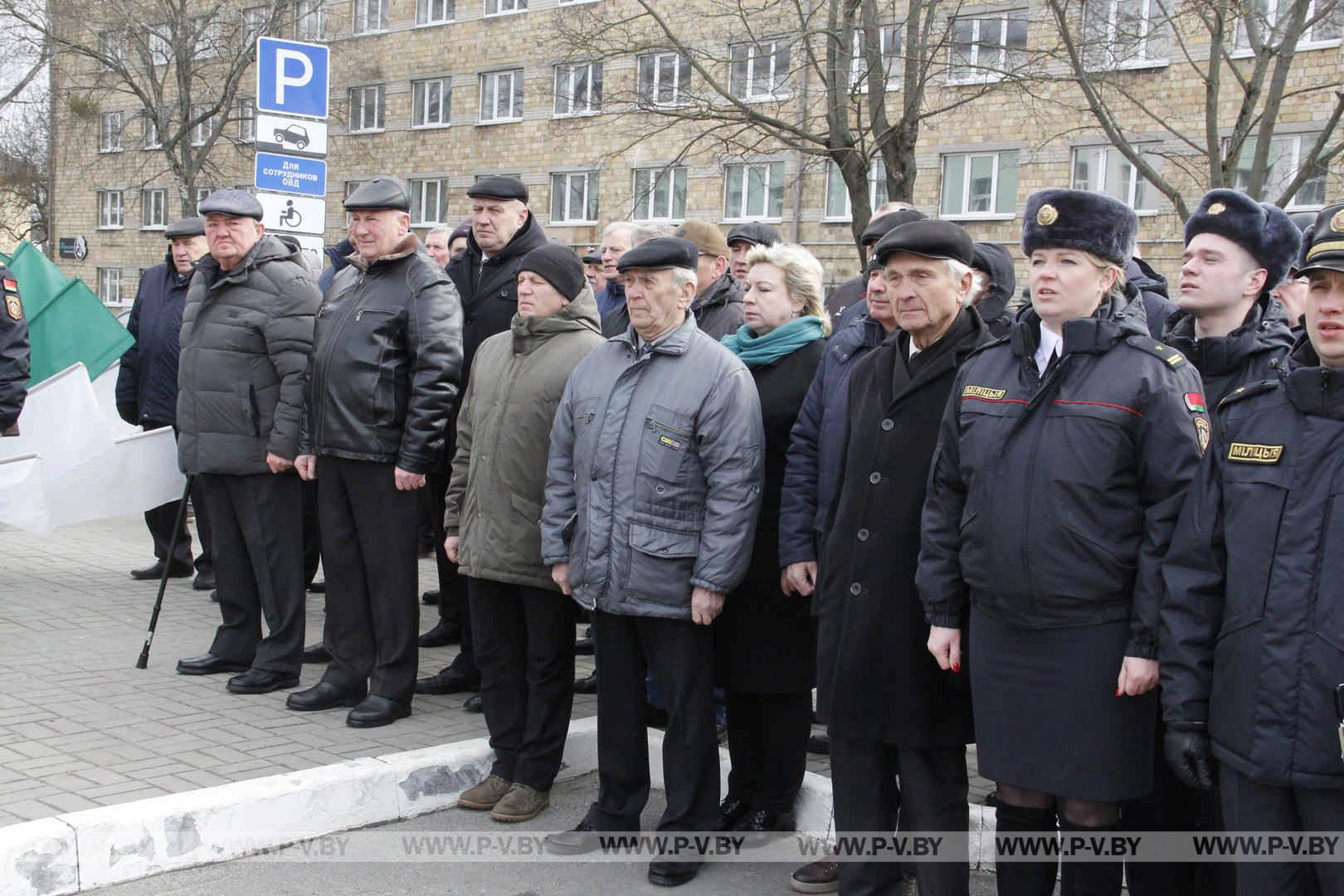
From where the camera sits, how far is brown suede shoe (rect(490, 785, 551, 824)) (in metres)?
4.98

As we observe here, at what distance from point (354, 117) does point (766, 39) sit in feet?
85.8

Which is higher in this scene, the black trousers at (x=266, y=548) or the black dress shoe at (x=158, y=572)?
the black trousers at (x=266, y=548)

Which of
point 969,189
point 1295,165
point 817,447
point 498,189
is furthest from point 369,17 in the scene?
point 817,447

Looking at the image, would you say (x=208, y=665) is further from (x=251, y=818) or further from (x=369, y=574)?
(x=251, y=818)

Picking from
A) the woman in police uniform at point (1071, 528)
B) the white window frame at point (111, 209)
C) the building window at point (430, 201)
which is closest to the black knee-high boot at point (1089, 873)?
the woman in police uniform at point (1071, 528)

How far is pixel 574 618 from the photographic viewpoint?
17.1ft

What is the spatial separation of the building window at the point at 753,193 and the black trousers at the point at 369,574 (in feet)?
83.6

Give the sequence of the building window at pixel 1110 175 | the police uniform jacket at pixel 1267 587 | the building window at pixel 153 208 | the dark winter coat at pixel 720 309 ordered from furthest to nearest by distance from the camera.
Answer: the building window at pixel 153 208 < the building window at pixel 1110 175 < the dark winter coat at pixel 720 309 < the police uniform jacket at pixel 1267 587

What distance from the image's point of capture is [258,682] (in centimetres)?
621

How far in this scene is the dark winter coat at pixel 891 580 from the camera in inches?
154

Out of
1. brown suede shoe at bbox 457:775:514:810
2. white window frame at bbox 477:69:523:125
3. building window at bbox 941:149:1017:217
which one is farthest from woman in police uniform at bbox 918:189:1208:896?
white window frame at bbox 477:69:523:125

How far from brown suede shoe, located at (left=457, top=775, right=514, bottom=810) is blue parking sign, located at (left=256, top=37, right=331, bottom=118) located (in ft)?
18.9

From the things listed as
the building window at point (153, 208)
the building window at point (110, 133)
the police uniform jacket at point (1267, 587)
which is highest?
the building window at point (110, 133)

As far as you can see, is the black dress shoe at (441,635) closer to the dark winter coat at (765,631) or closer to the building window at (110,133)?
the dark winter coat at (765,631)
